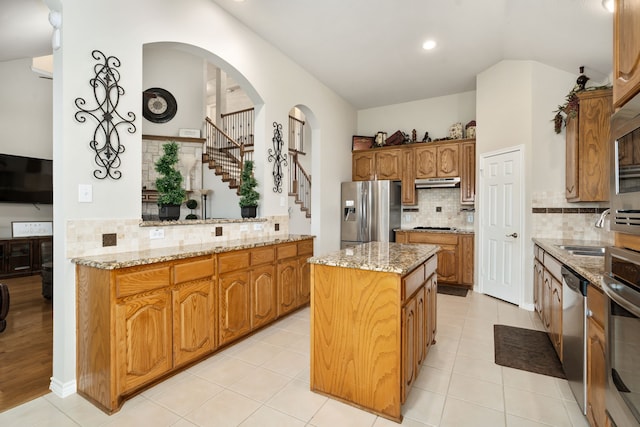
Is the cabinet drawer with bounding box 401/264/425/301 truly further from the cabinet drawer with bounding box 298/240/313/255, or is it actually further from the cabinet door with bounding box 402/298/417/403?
the cabinet drawer with bounding box 298/240/313/255

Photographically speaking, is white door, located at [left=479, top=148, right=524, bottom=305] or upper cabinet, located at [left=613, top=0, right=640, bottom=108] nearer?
upper cabinet, located at [left=613, top=0, right=640, bottom=108]

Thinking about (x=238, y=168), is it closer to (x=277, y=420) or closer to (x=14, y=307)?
(x=14, y=307)

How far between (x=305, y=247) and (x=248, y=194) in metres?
0.92

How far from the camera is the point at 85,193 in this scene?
6.84ft

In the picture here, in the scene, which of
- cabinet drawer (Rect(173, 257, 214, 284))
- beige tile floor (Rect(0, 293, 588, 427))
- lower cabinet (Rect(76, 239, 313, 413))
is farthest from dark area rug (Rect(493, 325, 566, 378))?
cabinet drawer (Rect(173, 257, 214, 284))

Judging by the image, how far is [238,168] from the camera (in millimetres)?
7266

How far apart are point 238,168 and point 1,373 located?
18.0 feet

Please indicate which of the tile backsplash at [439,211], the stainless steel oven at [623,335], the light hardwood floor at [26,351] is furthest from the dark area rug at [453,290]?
the light hardwood floor at [26,351]

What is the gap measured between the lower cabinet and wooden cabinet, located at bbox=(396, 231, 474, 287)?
3376mm

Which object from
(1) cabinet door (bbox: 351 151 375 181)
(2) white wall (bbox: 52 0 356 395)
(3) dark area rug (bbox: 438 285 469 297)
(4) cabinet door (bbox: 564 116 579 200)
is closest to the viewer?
(2) white wall (bbox: 52 0 356 395)

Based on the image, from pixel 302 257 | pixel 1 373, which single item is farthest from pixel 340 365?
pixel 1 373

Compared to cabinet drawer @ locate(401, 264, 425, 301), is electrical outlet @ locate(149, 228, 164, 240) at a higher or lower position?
higher

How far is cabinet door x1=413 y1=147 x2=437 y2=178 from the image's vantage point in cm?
517

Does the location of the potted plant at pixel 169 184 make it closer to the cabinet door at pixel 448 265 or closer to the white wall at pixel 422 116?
the cabinet door at pixel 448 265
